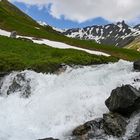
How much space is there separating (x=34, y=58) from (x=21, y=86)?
8942 millimetres

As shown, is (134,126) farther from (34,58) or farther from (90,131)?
(34,58)

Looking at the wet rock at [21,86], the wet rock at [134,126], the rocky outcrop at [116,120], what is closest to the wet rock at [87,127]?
the rocky outcrop at [116,120]

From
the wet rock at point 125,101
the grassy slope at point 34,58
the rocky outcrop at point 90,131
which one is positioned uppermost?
the grassy slope at point 34,58

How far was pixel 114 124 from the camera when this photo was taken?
2594 centimetres

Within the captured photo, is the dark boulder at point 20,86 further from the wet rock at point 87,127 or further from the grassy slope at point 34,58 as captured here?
the wet rock at point 87,127

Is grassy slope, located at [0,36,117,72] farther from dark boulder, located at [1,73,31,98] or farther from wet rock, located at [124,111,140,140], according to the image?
wet rock, located at [124,111,140,140]

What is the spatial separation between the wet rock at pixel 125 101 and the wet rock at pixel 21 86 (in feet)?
37.3

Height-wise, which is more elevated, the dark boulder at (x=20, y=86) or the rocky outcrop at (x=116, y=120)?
the dark boulder at (x=20, y=86)

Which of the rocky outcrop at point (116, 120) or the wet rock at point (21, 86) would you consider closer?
the rocky outcrop at point (116, 120)

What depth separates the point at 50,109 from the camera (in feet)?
106

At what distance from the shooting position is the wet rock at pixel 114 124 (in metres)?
25.7

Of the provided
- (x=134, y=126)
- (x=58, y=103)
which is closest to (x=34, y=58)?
(x=58, y=103)

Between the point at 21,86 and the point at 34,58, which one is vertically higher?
the point at 34,58

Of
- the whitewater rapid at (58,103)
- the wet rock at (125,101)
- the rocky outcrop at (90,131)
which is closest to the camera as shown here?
the rocky outcrop at (90,131)
